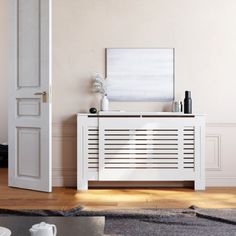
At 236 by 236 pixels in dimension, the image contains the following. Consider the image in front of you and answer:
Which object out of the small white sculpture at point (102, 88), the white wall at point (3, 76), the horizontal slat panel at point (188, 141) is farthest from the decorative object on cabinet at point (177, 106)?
the white wall at point (3, 76)

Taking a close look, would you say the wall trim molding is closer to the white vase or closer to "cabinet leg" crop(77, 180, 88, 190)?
the white vase

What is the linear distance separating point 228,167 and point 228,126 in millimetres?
433

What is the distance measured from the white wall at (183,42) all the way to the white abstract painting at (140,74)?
0.24ft

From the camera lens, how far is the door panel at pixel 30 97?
12.3 feet

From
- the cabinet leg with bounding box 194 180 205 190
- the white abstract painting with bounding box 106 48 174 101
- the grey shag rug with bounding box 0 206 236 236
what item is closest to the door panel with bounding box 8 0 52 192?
the white abstract painting with bounding box 106 48 174 101

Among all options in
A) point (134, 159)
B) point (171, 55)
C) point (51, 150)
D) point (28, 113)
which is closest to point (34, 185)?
point (51, 150)

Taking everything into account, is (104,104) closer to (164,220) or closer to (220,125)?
(220,125)

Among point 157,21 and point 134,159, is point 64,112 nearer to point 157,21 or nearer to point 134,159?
point 134,159

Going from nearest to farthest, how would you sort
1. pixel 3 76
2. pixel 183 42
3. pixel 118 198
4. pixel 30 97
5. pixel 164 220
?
pixel 164 220 < pixel 118 198 < pixel 30 97 < pixel 183 42 < pixel 3 76

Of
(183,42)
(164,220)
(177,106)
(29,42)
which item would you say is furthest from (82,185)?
(183,42)

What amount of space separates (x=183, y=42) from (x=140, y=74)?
0.57 m

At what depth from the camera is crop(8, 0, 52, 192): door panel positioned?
12.3 feet

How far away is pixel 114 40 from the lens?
4.07 m

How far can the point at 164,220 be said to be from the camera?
267 centimetres
